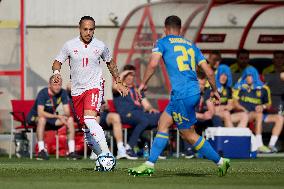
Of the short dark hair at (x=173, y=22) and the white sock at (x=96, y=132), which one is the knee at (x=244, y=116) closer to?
the white sock at (x=96, y=132)

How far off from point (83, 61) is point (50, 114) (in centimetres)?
610

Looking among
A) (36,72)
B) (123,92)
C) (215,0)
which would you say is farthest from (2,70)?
(123,92)

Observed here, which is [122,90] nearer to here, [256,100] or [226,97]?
[226,97]

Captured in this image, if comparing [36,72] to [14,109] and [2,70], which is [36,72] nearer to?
[2,70]

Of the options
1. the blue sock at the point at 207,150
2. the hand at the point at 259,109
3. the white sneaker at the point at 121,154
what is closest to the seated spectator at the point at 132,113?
the white sneaker at the point at 121,154

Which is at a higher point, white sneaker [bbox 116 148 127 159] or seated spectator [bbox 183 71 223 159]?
seated spectator [bbox 183 71 223 159]

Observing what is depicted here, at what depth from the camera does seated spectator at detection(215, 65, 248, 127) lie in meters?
24.3

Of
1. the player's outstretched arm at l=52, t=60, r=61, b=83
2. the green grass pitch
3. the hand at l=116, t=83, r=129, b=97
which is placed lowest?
the green grass pitch

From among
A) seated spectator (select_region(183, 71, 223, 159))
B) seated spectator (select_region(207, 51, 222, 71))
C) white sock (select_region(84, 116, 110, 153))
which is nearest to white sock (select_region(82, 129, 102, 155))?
white sock (select_region(84, 116, 110, 153))

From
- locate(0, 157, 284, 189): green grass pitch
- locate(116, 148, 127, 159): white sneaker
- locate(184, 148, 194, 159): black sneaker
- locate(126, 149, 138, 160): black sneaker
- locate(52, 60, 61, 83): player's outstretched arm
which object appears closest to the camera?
locate(0, 157, 284, 189): green grass pitch

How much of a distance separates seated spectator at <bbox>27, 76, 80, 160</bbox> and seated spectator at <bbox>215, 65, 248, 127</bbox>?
323 cm

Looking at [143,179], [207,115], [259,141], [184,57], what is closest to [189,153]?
[207,115]

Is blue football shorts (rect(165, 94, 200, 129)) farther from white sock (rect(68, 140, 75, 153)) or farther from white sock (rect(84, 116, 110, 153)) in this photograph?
white sock (rect(68, 140, 75, 153))

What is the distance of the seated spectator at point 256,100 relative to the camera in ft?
81.0
